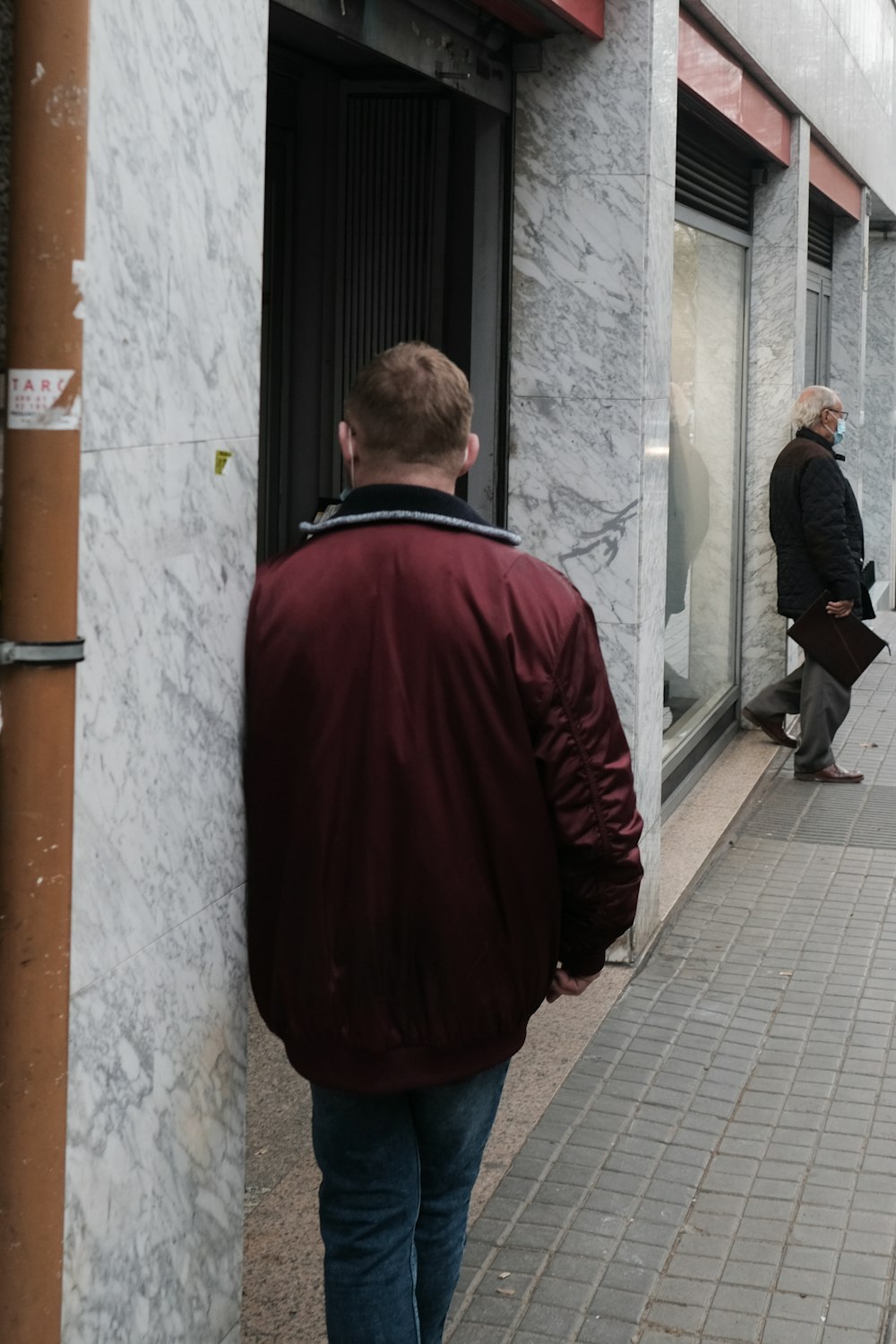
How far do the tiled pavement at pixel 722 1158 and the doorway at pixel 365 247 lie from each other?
73.5 inches

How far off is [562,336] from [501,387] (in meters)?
0.28

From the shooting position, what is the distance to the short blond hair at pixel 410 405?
2.75 m

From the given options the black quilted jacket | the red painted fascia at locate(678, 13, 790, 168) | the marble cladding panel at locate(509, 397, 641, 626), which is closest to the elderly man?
the black quilted jacket

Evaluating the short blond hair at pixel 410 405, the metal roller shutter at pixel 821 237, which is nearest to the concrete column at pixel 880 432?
the metal roller shutter at pixel 821 237

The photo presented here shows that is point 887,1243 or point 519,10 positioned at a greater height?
point 519,10

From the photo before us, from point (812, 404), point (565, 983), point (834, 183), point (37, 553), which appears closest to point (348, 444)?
point (37, 553)

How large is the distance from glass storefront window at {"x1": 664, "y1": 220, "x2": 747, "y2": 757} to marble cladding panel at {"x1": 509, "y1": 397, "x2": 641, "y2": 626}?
253cm

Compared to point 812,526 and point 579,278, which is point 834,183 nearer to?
Answer: point 812,526

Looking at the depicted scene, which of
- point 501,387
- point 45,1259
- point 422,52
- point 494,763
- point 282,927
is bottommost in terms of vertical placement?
point 45,1259

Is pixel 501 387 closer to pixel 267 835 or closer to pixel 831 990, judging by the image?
pixel 831 990

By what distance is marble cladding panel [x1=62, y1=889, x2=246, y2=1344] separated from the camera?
2.53m

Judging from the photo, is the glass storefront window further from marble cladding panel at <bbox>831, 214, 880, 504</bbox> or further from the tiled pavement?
marble cladding panel at <bbox>831, 214, 880, 504</bbox>

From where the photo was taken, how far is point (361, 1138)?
2.86 metres

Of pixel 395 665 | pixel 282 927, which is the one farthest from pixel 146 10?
pixel 282 927
